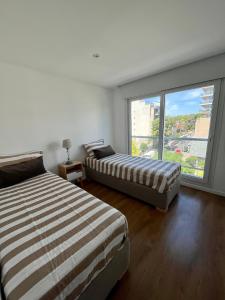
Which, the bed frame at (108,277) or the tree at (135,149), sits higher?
the tree at (135,149)

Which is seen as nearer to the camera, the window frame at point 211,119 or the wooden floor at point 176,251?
the wooden floor at point 176,251

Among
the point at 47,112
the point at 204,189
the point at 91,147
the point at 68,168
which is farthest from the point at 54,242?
the point at 204,189

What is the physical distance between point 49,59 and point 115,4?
52.0 inches

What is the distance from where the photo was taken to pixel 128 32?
5.08 ft

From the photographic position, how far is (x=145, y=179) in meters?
2.21

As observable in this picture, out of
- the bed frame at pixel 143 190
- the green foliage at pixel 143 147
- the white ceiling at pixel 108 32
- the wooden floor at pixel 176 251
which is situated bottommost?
the wooden floor at pixel 176 251

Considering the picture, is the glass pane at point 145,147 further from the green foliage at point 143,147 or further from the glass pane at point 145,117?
the glass pane at point 145,117

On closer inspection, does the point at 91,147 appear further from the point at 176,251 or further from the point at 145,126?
the point at 176,251

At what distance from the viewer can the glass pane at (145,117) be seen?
10.6ft

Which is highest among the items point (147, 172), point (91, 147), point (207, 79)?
point (207, 79)

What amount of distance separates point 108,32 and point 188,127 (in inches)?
87.6

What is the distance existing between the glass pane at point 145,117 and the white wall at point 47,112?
35.9 inches

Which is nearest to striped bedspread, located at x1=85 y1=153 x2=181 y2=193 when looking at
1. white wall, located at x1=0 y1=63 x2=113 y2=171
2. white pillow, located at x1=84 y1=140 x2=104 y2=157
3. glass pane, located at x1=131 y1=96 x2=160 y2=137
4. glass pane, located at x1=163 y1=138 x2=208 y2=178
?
white pillow, located at x1=84 y1=140 x2=104 y2=157

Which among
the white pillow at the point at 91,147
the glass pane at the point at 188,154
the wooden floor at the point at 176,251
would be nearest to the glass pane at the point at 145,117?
the glass pane at the point at 188,154
